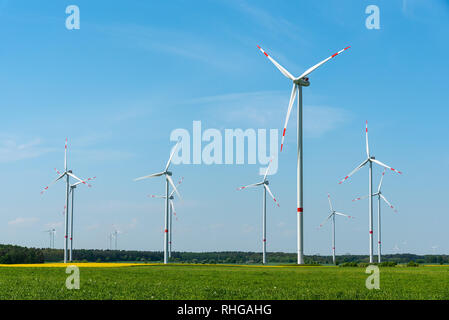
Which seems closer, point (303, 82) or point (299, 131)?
point (299, 131)

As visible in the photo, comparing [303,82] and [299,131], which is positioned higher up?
[303,82]

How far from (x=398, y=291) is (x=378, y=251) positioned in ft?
310

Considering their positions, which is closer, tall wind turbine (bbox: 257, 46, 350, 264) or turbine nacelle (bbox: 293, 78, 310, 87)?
tall wind turbine (bbox: 257, 46, 350, 264)

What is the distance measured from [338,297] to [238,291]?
18.4ft

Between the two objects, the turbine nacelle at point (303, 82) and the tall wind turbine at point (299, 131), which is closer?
the tall wind turbine at point (299, 131)

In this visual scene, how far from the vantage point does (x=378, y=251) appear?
394 feet
